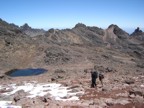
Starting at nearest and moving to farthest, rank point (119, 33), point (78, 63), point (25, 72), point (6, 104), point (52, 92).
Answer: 1. point (6, 104)
2. point (52, 92)
3. point (25, 72)
4. point (78, 63)
5. point (119, 33)

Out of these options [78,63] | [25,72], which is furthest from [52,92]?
[78,63]

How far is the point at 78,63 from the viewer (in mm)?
55812

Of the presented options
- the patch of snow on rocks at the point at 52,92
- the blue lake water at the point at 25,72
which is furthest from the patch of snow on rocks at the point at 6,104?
the blue lake water at the point at 25,72

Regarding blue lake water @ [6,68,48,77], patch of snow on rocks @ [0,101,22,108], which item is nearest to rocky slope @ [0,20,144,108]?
patch of snow on rocks @ [0,101,22,108]

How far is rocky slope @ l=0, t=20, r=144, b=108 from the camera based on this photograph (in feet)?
67.9

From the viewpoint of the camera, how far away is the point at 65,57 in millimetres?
57562

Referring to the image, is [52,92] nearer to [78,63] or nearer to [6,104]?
[6,104]

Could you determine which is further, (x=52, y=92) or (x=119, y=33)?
(x=119, y=33)

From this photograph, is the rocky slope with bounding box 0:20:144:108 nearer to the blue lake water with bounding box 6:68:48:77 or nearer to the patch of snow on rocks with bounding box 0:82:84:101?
the patch of snow on rocks with bounding box 0:82:84:101

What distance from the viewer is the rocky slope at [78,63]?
20703 millimetres

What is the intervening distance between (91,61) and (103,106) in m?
39.3

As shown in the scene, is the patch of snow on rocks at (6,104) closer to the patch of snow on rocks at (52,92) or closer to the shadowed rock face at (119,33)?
the patch of snow on rocks at (52,92)

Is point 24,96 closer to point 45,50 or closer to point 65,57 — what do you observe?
point 65,57

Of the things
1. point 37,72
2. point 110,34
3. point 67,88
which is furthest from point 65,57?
point 110,34
